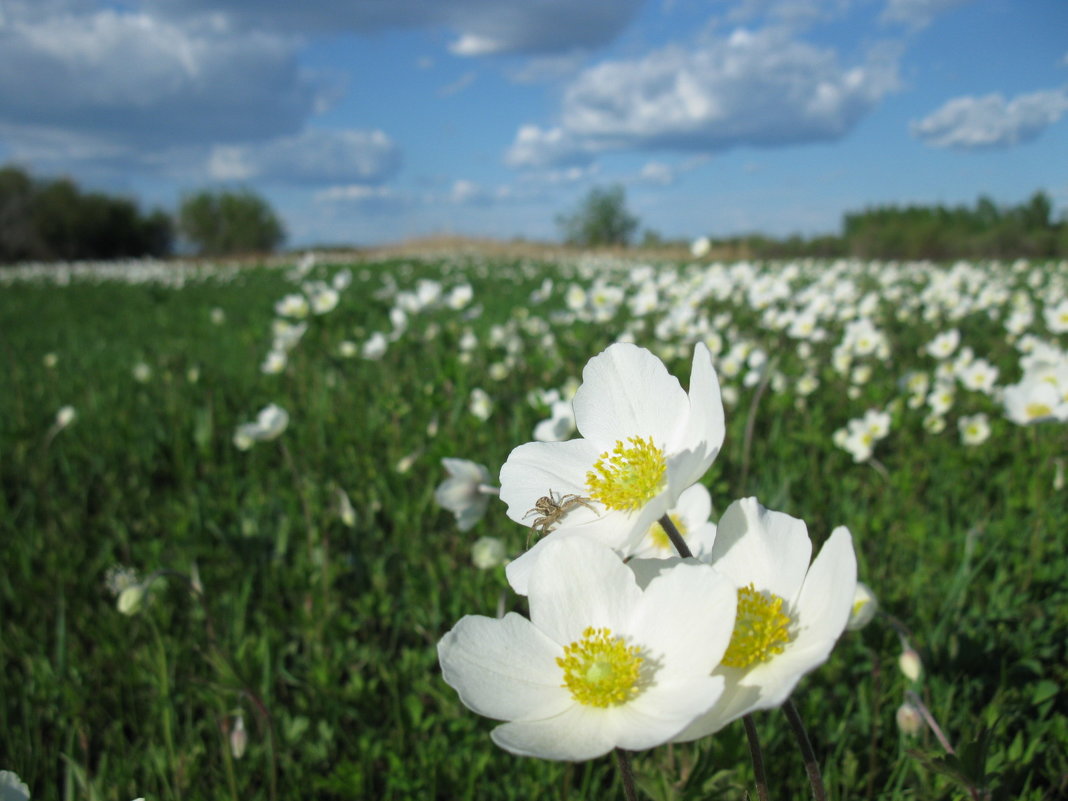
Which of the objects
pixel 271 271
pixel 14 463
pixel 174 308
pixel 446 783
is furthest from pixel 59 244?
pixel 446 783

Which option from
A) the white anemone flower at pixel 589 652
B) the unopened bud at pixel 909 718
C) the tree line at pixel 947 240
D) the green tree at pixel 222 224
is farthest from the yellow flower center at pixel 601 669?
the green tree at pixel 222 224

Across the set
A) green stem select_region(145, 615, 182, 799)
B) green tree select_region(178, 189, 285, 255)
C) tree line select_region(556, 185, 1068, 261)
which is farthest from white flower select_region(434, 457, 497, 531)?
green tree select_region(178, 189, 285, 255)

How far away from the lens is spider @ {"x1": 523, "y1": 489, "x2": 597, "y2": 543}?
928 millimetres

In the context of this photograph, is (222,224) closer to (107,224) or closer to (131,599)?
(107,224)

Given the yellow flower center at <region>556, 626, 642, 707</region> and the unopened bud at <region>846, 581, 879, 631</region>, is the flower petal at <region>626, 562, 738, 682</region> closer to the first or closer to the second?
the yellow flower center at <region>556, 626, 642, 707</region>

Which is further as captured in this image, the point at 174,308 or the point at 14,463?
the point at 174,308

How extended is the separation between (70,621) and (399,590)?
1.05 meters

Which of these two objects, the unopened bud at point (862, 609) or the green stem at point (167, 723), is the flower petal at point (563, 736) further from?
the green stem at point (167, 723)

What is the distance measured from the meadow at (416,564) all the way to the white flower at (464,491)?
0.25 meters

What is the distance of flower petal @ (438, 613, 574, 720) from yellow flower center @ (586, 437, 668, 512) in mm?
186

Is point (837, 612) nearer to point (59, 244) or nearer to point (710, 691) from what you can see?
point (710, 691)

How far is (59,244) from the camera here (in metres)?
39.1

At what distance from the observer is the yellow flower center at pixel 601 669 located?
81 centimetres

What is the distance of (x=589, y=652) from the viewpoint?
2.77 feet
